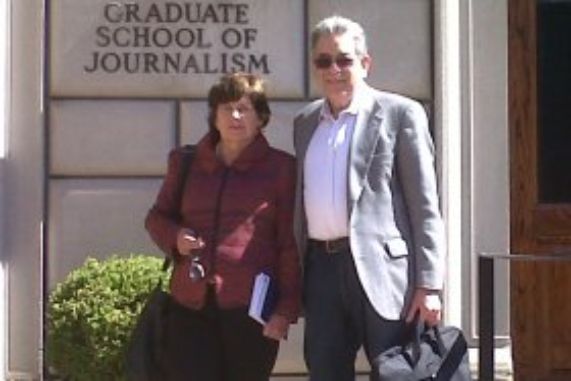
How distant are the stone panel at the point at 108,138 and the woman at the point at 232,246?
2.77 m

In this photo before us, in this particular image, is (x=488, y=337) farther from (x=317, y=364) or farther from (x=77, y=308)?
(x=77, y=308)

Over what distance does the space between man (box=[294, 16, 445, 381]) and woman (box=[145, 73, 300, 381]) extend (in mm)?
158

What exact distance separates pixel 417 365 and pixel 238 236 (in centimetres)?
87

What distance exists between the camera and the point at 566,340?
889cm

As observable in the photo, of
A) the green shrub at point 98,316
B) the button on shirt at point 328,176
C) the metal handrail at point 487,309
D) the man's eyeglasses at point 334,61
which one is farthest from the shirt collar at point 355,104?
the green shrub at point 98,316

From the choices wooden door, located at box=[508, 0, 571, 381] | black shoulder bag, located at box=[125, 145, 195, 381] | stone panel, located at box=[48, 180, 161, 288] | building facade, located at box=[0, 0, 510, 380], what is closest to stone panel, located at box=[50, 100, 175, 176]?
building facade, located at box=[0, 0, 510, 380]

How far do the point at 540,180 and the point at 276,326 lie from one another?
376 centimetres

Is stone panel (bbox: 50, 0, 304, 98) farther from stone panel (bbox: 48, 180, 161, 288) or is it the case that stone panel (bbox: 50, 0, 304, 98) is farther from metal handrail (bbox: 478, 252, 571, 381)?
metal handrail (bbox: 478, 252, 571, 381)

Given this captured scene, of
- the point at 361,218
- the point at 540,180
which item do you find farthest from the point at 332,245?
→ the point at 540,180

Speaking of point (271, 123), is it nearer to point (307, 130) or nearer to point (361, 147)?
point (307, 130)

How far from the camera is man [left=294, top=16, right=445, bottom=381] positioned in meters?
5.43

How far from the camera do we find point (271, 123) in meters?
8.55

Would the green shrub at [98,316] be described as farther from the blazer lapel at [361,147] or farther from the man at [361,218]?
the blazer lapel at [361,147]

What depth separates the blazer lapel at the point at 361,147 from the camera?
543 centimetres
